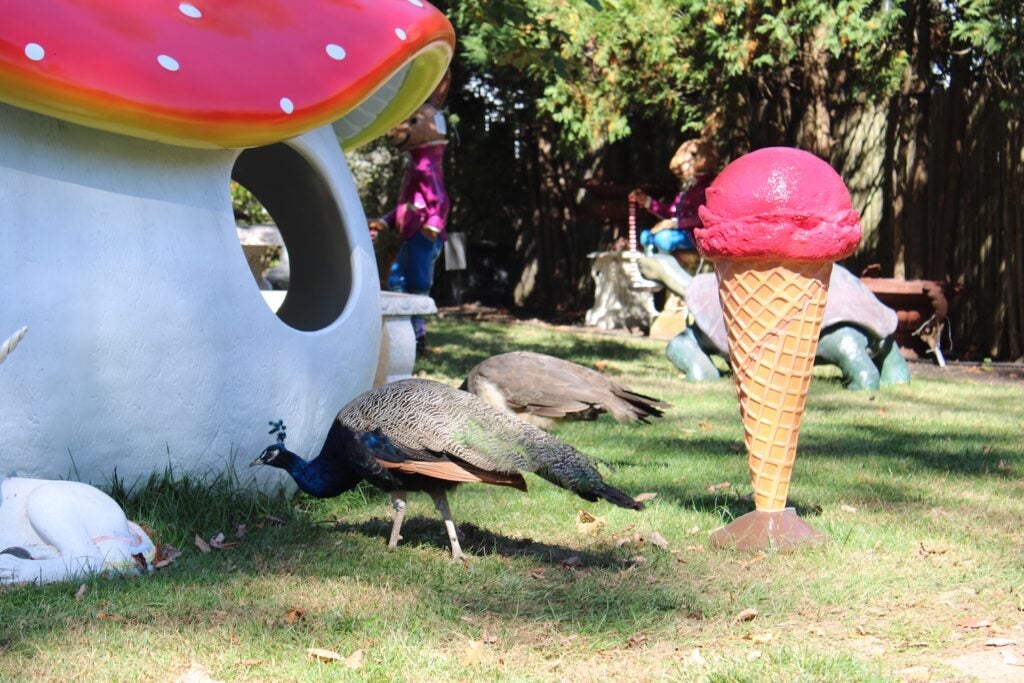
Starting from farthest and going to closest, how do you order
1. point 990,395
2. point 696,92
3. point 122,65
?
point 696,92 → point 990,395 → point 122,65

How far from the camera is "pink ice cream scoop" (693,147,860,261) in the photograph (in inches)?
165

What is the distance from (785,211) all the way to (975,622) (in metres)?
1.48

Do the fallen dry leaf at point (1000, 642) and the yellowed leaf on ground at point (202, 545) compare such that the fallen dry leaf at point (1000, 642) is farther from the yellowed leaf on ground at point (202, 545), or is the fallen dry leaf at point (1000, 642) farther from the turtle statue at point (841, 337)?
the turtle statue at point (841, 337)

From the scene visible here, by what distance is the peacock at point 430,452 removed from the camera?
4.17 metres

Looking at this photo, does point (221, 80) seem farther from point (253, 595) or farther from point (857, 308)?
point (857, 308)

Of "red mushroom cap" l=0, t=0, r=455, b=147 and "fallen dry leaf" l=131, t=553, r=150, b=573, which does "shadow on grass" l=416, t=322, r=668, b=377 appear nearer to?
"red mushroom cap" l=0, t=0, r=455, b=147

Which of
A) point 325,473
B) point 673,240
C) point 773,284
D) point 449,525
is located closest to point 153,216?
point 325,473

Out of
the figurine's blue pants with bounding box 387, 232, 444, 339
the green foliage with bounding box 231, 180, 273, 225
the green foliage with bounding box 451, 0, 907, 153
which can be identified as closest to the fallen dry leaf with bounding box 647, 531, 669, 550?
the green foliage with bounding box 451, 0, 907, 153

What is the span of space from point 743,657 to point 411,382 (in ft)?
5.79

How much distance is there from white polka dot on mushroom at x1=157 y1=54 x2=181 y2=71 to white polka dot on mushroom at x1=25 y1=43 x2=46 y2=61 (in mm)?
449

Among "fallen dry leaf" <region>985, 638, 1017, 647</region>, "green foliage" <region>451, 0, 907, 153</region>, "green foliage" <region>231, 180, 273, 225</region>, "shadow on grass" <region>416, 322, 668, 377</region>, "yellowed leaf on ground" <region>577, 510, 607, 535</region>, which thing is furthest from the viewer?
"green foliage" <region>231, 180, 273, 225</region>

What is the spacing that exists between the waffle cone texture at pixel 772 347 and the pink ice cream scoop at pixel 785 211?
0.09m

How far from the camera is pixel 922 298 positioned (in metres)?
10.4

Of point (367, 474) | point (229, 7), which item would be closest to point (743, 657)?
point (367, 474)
